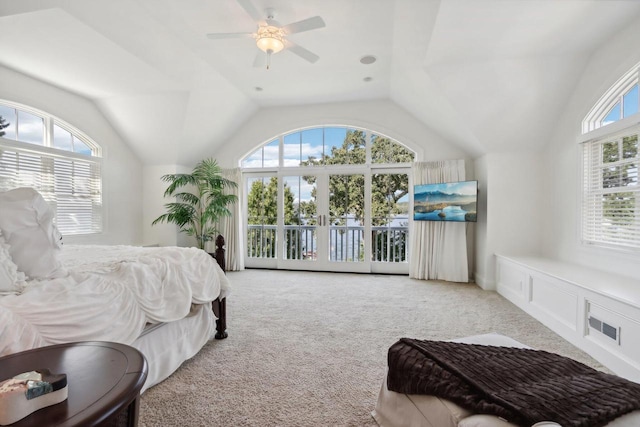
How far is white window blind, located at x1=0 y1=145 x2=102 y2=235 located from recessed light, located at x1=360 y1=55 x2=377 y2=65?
431 cm

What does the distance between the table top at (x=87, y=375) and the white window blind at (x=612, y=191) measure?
13.0ft

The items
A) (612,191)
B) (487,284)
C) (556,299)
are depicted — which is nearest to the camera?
(556,299)

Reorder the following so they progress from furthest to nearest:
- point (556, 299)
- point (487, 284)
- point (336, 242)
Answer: point (336, 242)
point (487, 284)
point (556, 299)

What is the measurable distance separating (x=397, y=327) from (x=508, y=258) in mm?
2058

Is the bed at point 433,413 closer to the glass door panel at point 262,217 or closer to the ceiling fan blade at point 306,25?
the ceiling fan blade at point 306,25

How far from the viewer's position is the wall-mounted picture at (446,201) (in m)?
4.31

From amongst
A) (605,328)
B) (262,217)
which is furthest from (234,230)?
(605,328)

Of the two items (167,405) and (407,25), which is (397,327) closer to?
(167,405)

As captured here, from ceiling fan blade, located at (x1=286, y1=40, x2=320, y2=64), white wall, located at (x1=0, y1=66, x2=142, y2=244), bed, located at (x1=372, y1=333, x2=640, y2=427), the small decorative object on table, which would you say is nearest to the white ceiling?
white wall, located at (x1=0, y1=66, x2=142, y2=244)

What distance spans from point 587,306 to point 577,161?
1.86m

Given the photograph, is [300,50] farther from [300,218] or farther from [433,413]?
[300,218]

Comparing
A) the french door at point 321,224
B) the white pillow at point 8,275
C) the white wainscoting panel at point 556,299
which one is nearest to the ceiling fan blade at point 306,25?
the white pillow at point 8,275

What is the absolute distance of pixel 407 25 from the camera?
2969 mm

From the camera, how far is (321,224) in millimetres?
5484
